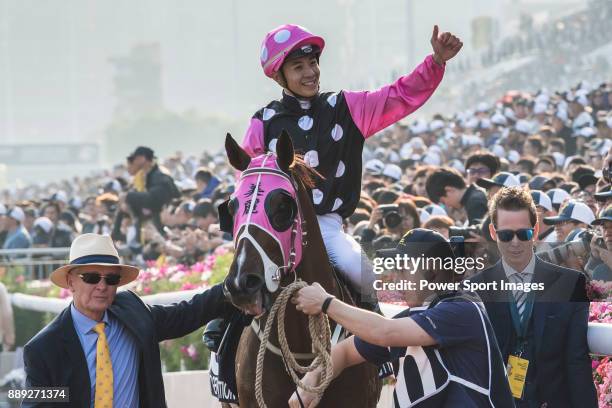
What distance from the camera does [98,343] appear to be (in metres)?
5.01

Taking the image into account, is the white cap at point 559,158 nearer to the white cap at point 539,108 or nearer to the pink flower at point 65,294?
the white cap at point 539,108

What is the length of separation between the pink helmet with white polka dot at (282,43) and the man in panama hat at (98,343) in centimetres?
117

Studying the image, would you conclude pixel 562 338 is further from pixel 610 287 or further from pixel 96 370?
pixel 96 370

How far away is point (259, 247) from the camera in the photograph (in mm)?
4750

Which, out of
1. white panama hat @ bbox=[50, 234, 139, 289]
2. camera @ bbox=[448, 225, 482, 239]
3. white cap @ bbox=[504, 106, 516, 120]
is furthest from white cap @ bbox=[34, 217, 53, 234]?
white panama hat @ bbox=[50, 234, 139, 289]

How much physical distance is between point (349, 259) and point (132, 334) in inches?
37.9

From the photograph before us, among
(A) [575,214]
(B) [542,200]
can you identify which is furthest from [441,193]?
(A) [575,214]

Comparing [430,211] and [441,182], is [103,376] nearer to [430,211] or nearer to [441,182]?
[430,211]

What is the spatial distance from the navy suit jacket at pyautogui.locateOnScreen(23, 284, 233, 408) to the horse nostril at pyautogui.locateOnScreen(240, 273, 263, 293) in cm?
65

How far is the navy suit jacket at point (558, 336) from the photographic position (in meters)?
4.66

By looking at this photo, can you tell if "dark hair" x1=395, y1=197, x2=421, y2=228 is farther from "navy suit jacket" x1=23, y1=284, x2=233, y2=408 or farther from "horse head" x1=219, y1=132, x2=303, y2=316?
"horse head" x1=219, y1=132, x2=303, y2=316

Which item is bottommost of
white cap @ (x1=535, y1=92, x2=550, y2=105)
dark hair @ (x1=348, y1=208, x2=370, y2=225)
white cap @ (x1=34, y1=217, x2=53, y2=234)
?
white cap @ (x1=34, y1=217, x2=53, y2=234)

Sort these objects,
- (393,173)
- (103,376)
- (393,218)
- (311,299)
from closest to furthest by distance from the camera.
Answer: (311,299) → (103,376) → (393,218) → (393,173)

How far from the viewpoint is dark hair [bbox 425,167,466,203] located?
9797mm
